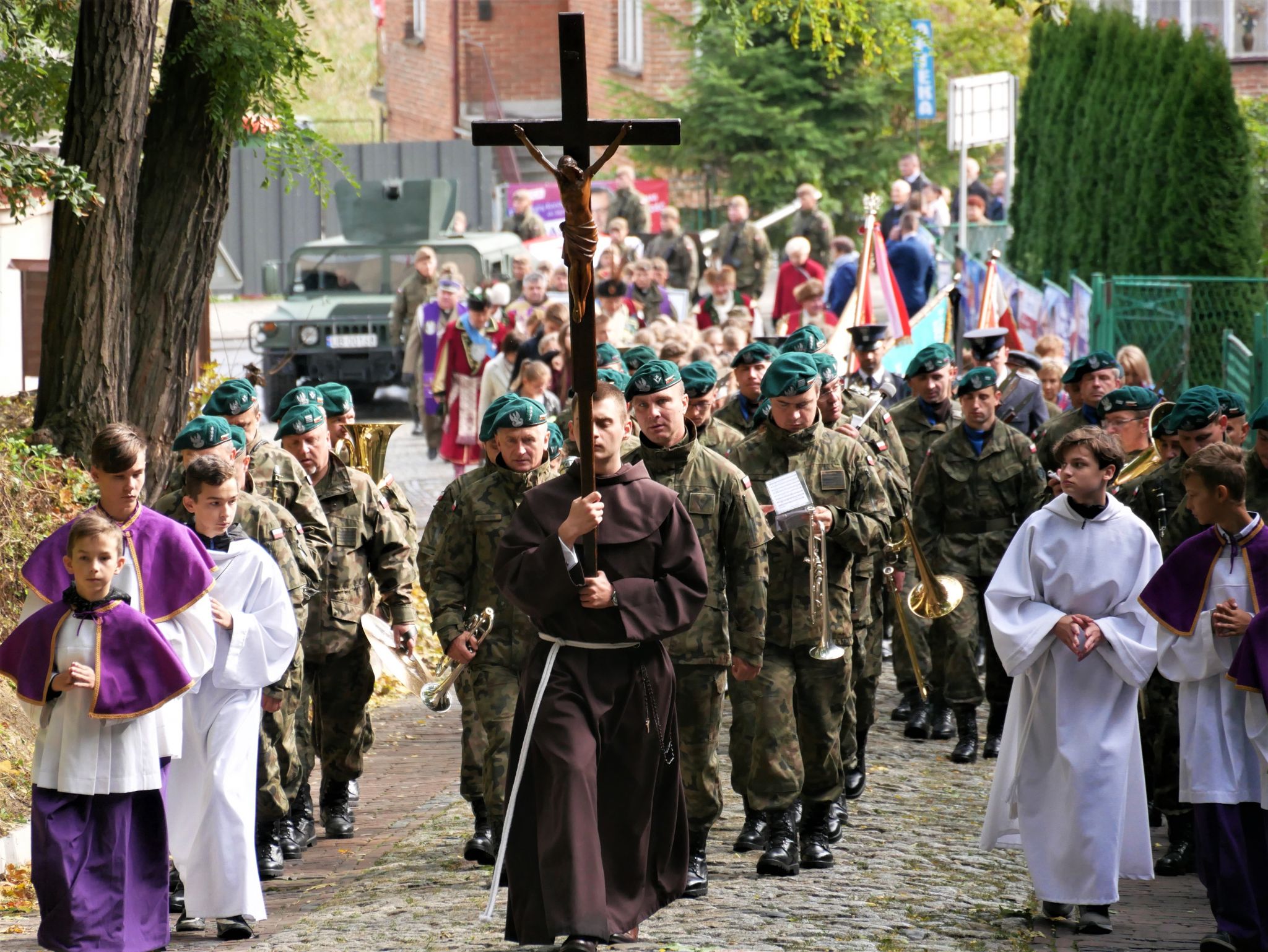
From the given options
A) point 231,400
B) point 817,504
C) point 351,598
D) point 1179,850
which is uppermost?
point 231,400

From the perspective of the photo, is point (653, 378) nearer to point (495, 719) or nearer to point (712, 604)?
point (712, 604)

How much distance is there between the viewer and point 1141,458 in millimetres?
10016

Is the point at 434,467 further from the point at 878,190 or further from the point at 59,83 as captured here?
the point at 878,190

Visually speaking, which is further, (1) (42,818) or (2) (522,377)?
(2) (522,377)

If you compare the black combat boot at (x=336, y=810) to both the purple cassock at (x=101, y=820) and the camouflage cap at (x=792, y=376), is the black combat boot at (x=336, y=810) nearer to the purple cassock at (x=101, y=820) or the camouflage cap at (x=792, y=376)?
the purple cassock at (x=101, y=820)

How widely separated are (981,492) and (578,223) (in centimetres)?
526

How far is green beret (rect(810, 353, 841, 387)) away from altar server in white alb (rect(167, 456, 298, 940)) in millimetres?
2911

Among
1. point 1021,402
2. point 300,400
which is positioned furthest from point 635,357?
point 1021,402

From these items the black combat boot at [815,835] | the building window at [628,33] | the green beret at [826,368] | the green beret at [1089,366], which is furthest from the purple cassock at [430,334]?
the building window at [628,33]

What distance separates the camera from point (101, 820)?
6992 mm

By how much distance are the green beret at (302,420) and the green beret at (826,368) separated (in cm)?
235

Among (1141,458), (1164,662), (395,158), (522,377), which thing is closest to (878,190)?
(395,158)

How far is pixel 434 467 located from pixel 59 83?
930 cm

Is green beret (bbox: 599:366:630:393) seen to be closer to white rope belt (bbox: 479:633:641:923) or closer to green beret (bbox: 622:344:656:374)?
green beret (bbox: 622:344:656:374)
